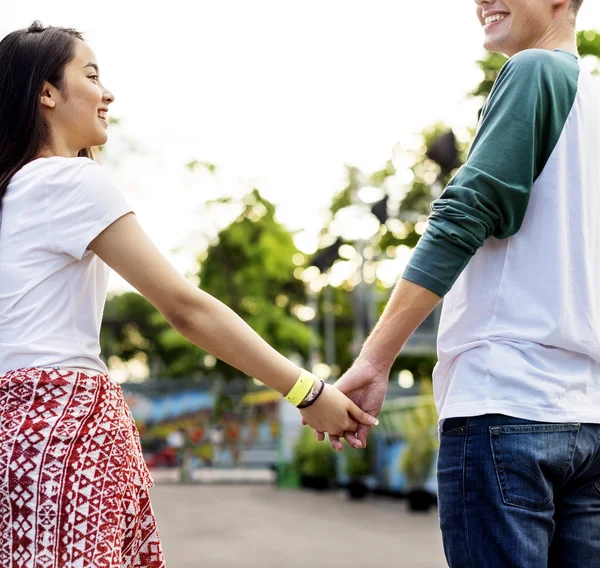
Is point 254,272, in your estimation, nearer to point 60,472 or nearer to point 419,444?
point 419,444

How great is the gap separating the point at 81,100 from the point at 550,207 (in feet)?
3.76

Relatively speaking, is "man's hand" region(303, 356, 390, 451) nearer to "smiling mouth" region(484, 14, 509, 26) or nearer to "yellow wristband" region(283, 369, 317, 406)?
"yellow wristband" region(283, 369, 317, 406)

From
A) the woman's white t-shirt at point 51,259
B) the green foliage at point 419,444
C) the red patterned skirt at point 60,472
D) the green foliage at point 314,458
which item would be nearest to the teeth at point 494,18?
the woman's white t-shirt at point 51,259

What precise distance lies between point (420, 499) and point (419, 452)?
664mm

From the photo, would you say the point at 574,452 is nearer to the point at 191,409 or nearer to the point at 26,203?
the point at 26,203

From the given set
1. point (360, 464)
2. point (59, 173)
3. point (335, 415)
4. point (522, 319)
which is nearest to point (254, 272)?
point (360, 464)

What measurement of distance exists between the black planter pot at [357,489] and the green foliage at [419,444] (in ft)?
8.21

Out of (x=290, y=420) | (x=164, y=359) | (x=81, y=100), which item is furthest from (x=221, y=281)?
(x=164, y=359)

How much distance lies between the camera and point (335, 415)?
2707 mm

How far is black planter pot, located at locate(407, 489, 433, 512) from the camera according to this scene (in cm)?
1385

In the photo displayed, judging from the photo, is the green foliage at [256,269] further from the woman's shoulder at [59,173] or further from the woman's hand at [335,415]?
the woman's shoulder at [59,173]

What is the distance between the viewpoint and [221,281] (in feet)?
79.8

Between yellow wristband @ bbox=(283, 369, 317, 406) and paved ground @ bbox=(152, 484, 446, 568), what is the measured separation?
260 inches

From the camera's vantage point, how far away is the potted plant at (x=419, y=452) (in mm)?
13773
